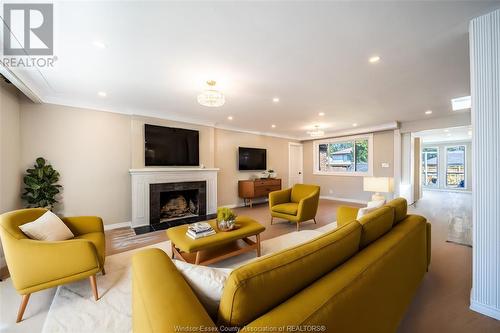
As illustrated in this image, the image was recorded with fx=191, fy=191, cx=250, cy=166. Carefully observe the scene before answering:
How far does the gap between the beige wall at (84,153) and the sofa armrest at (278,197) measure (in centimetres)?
297

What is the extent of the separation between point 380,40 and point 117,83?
10.9 feet

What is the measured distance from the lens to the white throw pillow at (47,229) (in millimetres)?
1751

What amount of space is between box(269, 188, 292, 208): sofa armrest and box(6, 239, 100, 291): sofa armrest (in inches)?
115

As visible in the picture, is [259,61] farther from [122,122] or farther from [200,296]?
[122,122]

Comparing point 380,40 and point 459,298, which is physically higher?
point 380,40

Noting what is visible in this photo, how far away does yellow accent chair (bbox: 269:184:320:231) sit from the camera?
352 cm

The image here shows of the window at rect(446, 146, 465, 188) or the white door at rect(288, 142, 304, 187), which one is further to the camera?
the window at rect(446, 146, 465, 188)

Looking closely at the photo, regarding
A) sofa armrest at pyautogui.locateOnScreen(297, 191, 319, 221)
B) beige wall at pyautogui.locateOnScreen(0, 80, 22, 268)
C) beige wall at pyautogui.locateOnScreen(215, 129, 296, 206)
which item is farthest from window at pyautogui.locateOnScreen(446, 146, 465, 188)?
beige wall at pyautogui.locateOnScreen(0, 80, 22, 268)

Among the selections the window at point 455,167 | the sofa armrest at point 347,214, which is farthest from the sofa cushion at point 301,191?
the window at point 455,167

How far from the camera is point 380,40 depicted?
1.85 m

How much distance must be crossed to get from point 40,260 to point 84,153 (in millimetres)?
2572

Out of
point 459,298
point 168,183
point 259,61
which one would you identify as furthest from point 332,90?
point 168,183

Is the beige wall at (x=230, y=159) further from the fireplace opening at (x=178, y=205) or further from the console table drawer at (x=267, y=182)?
the fireplace opening at (x=178, y=205)

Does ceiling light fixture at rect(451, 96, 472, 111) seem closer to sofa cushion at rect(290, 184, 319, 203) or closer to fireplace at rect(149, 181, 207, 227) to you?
sofa cushion at rect(290, 184, 319, 203)
